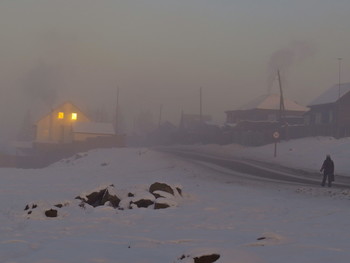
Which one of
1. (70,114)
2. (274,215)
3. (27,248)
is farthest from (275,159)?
(70,114)

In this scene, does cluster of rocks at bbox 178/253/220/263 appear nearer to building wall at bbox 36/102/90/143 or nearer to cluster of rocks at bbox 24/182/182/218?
cluster of rocks at bbox 24/182/182/218

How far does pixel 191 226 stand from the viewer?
10781 mm

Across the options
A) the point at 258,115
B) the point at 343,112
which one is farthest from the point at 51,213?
the point at 258,115

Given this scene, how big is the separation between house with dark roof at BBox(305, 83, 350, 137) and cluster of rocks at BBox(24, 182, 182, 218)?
44.7 meters

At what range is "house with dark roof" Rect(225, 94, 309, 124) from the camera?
228 ft

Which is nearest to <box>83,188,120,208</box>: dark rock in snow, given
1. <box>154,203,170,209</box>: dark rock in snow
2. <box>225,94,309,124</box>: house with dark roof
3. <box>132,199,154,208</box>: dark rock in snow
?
<box>132,199,154,208</box>: dark rock in snow

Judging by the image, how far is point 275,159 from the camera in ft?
126

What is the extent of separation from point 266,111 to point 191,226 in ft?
199

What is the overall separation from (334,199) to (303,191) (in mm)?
2530

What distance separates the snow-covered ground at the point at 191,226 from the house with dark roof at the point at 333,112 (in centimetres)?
3819

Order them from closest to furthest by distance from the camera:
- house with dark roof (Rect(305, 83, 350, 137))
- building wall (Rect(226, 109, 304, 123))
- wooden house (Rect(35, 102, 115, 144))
Answer: house with dark roof (Rect(305, 83, 350, 137)) < building wall (Rect(226, 109, 304, 123)) < wooden house (Rect(35, 102, 115, 144))

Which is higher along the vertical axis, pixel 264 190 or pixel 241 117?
pixel 241 117

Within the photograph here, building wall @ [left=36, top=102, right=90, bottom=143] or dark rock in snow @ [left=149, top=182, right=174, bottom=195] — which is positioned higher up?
building wall @ [left=36, top=102, right=90, bottom=143]

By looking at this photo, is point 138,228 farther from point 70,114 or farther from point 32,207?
point 70,114
